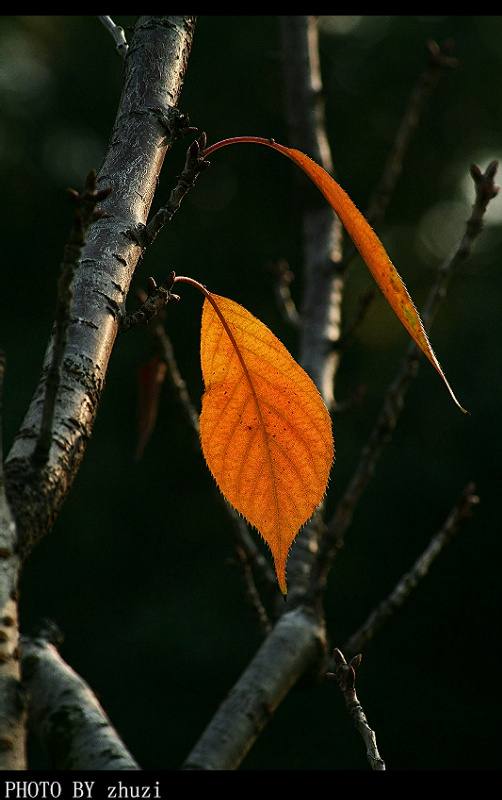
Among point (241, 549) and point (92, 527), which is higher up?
point (241, 549)

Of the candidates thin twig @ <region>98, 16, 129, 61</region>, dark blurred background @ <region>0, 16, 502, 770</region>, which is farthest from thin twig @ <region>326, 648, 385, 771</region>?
dark blurred background @ <region>0, 16, 502, 770</region>

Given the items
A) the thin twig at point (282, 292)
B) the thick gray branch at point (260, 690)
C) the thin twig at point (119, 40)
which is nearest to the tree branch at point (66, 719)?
the thick gray branch at point (260, 690)

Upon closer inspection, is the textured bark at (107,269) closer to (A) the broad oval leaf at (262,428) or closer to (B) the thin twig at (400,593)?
(A) the broad oval leaf at (262,428)

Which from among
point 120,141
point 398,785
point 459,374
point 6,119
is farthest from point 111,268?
point 6,119

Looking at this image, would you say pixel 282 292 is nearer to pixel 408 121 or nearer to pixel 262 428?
pixel 408 121

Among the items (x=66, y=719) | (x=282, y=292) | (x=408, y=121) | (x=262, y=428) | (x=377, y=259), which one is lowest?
(x=66, y=719)

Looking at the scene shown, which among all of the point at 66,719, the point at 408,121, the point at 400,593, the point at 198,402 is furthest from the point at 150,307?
the point at 198,402

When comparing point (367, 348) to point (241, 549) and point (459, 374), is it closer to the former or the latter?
point (459, 374)
